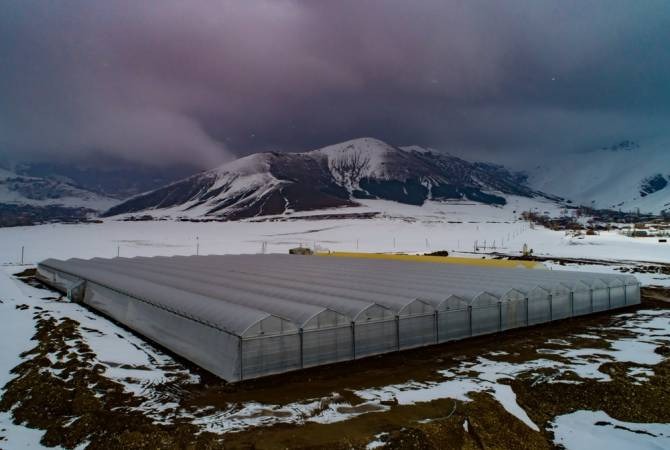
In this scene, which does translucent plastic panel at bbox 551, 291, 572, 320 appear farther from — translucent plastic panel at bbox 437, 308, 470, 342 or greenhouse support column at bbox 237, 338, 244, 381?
greenhouse support column at bbox 237, 338, 244, 381

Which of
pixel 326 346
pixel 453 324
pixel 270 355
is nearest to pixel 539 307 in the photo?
pixel 453 324

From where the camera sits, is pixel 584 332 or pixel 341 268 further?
pixel 341 268

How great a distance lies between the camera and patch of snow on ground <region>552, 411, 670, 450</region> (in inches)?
448

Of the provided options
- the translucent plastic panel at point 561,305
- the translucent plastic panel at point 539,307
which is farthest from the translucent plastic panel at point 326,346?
the translucent plastic panel at point 561,305

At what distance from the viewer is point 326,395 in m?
14.6

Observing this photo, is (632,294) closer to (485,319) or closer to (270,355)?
(485,319)

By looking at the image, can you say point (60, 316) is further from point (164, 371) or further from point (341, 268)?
point (341, 268)

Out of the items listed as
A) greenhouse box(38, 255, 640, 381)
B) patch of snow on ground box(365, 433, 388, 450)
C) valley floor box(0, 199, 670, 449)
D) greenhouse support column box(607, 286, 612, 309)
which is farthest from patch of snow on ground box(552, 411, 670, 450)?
greenhouse support column box(607, 286, 612, 309)

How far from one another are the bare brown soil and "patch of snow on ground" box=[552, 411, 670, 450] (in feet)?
1.20

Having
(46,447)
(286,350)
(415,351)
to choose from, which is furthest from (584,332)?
(46,447)

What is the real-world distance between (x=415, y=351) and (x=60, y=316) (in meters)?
20.6

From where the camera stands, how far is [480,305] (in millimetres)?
22422

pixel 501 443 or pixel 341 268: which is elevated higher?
pixel 341 268

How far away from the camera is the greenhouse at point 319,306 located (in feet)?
54.7
